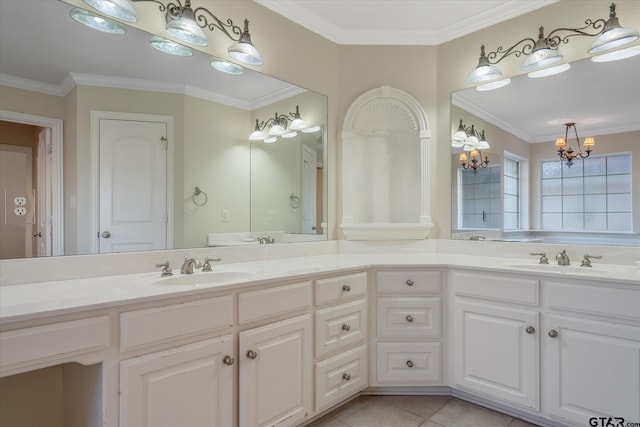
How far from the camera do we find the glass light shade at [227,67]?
1944 millimetres

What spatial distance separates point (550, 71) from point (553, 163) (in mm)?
576

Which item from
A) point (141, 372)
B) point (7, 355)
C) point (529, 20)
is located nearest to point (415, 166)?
point (529, 20)

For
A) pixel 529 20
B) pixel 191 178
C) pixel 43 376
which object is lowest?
pixel 43 376

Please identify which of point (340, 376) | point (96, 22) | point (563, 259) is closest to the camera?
point (96, 22)

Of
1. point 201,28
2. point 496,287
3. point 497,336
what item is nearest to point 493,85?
point 496,287

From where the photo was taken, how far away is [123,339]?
1.13 m

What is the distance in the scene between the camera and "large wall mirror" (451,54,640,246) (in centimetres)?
197

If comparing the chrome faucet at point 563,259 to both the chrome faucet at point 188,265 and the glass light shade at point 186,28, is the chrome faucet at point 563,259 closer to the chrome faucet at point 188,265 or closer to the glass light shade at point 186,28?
the chrome faucet at point 188,265

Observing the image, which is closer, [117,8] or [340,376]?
[117,8]

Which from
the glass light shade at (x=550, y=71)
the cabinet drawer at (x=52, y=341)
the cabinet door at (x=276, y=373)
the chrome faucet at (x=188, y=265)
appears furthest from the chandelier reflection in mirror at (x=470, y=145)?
the cabinet drawer at (x=52, y=341)

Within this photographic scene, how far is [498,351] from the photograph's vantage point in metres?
1.85

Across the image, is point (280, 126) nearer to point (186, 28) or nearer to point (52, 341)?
point (186, 28)

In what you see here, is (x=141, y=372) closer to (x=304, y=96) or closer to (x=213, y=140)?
(x=213, y=140)

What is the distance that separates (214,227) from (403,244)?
4.57ft
